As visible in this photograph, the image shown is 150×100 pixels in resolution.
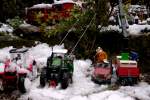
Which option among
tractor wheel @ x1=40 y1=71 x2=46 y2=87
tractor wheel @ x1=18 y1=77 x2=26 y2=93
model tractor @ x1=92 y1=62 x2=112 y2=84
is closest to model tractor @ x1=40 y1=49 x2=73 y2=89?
tractor wheel @ x1=40 y1=71 x2=46 y2=87

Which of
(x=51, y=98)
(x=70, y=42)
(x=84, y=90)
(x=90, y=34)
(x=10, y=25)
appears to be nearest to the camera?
(x=51, y=98)

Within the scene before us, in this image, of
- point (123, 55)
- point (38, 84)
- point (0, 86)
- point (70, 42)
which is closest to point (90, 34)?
point (70, 42)

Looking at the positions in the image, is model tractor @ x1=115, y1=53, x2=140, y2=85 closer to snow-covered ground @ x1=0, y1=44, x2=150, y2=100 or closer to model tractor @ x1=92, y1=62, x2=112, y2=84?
snow-covered ground @ x1=0, y1=44, x2=150, y2=100

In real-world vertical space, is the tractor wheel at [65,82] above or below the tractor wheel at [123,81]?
above

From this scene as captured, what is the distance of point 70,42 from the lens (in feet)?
83.0

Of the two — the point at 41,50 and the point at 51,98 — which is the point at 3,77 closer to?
the point at 51,98

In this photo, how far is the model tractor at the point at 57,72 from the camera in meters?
16.3

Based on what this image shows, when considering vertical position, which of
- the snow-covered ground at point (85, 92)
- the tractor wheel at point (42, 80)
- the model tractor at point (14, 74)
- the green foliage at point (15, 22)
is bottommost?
the green foliage at point (15, 22)

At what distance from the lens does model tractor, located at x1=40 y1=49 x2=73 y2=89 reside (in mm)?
16281

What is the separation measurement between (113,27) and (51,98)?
12.7m

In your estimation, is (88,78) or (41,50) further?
(41,50)

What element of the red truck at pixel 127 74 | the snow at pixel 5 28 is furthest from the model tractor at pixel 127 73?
the snow at pixel 5 28

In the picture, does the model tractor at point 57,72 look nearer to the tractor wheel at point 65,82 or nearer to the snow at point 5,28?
the tractor wheel at point 65,82

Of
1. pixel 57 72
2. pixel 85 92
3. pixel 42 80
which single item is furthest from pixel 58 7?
pixel 85 92
